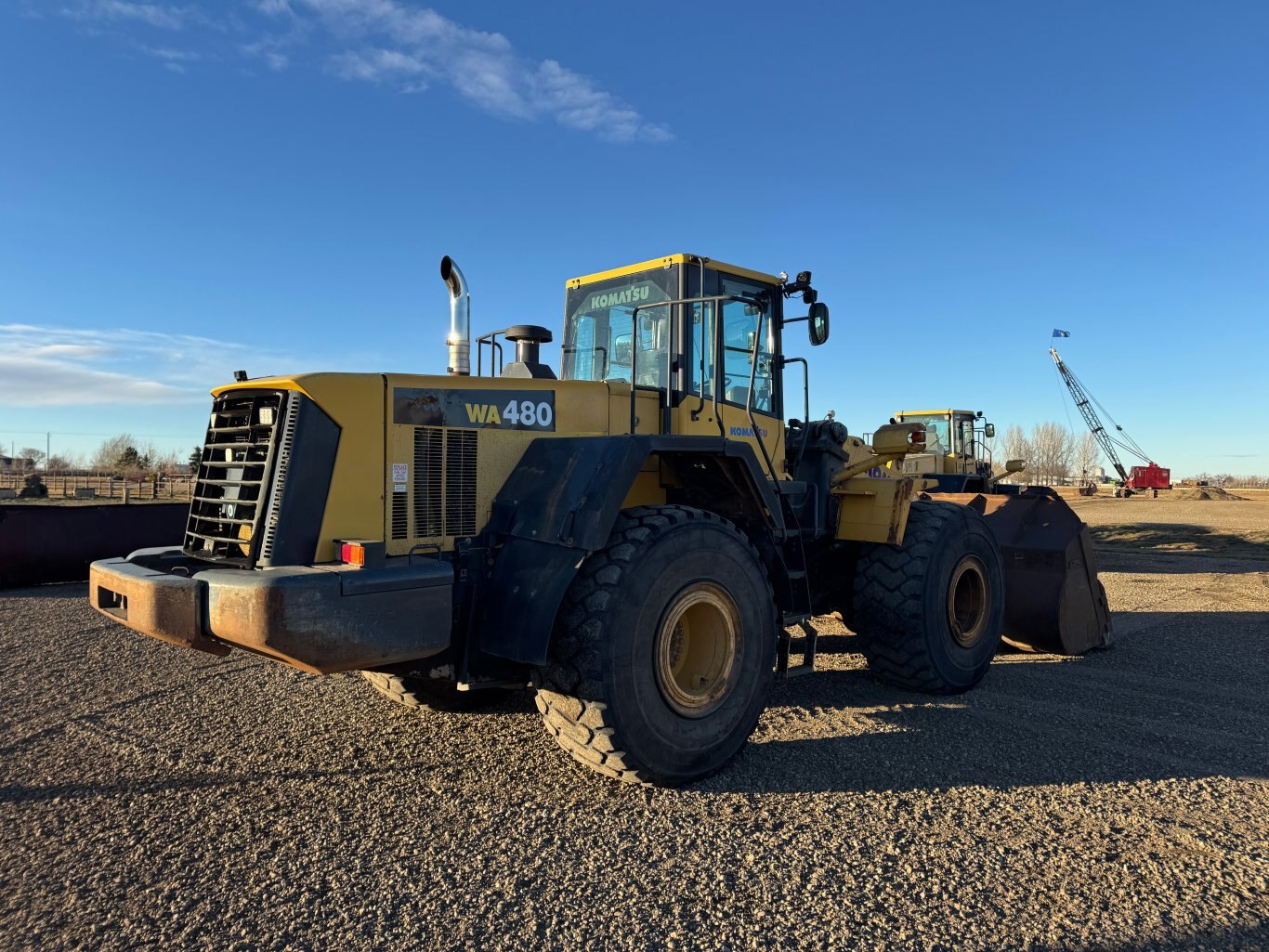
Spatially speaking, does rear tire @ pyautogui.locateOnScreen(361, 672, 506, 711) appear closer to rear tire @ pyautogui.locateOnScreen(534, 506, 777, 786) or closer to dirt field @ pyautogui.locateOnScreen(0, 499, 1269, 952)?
dirt field @ pyautogui.locateOnScreen(0, 499, 1269, 952)

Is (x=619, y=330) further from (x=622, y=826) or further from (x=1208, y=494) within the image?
(x=1208, y=494)

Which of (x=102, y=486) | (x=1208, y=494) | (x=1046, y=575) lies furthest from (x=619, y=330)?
(x=1208, y=494)

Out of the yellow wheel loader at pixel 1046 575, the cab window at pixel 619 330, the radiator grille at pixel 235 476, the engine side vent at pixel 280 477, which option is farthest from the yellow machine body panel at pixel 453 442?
the yellow wheel loader at pixel 1046 575

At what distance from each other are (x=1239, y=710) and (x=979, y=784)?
265 centimetres

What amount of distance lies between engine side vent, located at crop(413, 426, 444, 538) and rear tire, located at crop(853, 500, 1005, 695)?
3307 mm

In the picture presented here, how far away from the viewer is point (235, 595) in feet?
11.0

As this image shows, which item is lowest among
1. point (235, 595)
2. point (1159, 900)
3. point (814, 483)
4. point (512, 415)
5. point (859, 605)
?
point (1159, 900)

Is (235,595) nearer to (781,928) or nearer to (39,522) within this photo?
(781,928)

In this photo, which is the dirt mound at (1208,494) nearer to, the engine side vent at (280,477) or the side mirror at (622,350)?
the side mirror at (622,350)

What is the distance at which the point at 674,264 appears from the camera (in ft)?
17.4

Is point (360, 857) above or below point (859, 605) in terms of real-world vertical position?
below

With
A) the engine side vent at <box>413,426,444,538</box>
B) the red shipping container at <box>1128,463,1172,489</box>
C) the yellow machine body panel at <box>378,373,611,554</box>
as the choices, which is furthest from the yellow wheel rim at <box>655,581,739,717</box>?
the red shipping container at <box>1128,463,1172,489</box>

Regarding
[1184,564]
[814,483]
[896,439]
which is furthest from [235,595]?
[1184,564]

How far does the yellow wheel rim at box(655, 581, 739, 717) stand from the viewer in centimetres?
411
